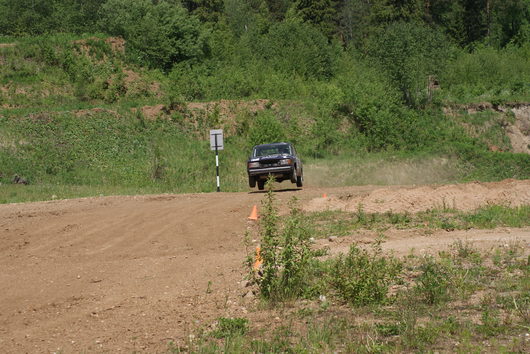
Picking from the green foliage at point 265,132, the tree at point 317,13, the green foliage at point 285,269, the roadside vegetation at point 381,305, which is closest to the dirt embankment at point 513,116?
the green foliage at point 265,132

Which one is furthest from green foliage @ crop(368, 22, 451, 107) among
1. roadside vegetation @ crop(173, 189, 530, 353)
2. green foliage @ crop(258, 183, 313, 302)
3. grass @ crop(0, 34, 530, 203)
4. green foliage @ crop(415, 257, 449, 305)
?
green foliage @ crop(258, 183, 313, 302)

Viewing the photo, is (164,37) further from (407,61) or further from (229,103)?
(407,61)

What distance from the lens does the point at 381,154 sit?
4478 centimetres

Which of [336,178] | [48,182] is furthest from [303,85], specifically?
[48,182]

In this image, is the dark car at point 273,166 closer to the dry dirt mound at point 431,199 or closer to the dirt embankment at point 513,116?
the dry dirt mound at point 431,199

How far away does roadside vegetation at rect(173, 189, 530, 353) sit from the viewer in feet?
24.7

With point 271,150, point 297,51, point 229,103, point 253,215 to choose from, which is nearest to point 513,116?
point 297,51

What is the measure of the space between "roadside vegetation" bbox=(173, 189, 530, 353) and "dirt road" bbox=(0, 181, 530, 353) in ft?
2.00

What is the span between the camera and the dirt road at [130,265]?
868cm

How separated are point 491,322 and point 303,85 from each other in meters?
49.5

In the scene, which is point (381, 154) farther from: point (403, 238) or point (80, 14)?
point (80, 14)

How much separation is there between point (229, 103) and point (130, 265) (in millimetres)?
37719

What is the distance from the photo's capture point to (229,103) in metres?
49.6

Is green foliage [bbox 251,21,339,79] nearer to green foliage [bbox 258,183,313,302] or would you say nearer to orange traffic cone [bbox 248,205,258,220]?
orange traffic cone [bbox 248,205,258,220]
